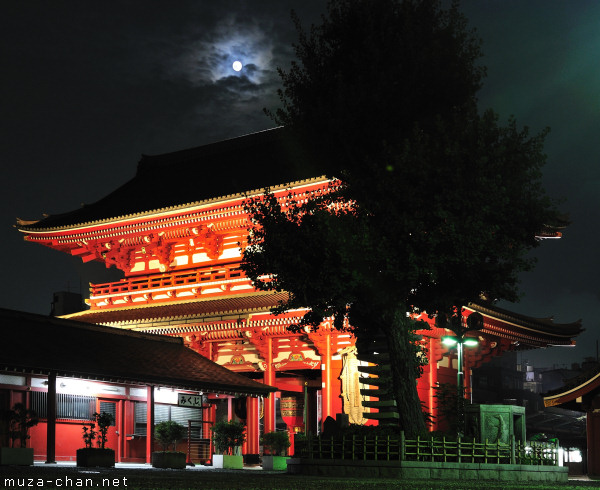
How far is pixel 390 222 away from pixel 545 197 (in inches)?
171

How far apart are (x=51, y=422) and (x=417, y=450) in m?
11.7

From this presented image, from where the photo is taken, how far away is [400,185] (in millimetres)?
21328

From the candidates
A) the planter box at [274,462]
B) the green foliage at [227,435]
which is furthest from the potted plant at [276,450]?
the green foliage at [227,435]

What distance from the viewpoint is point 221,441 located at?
30266mm

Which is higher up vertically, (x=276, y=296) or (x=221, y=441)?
(x=276, y=296)

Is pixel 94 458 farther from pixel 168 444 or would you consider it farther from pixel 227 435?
pixel 227 435

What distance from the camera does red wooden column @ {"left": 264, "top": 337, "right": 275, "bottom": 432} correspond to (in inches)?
1351

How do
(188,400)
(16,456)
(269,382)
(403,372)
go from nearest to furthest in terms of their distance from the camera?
(403,372) < (16,456) < (188,400) < (269,382)

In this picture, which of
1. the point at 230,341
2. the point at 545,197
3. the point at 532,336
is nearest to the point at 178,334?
the point at 230,341

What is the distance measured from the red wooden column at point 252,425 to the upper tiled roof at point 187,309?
392 centimetres

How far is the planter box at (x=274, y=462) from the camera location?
3017 centimetres

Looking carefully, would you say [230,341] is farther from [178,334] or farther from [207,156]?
[207,156]

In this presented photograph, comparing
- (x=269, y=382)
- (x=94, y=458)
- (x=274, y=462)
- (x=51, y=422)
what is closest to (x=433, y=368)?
(x=269, y=382)

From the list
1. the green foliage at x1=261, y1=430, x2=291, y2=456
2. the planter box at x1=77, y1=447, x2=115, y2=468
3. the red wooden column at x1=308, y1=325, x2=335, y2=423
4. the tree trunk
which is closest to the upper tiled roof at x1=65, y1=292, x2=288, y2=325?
the red wooden column at x1=308, y1=325, x2=335, y2=423
